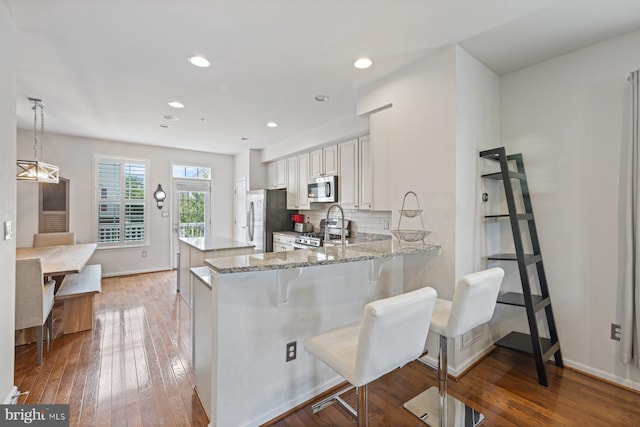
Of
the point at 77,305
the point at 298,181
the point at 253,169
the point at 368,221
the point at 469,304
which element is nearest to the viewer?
the point at 469,304

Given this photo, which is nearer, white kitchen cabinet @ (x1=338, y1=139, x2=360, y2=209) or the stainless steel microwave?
white kitchen cabinet @ (x1=338, y1=139, x2=360, y2=209)

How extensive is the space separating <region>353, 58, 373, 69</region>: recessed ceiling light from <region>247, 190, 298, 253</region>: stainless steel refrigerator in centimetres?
322

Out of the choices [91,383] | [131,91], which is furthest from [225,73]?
[91,383]

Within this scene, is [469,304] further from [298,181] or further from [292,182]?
[292,182]

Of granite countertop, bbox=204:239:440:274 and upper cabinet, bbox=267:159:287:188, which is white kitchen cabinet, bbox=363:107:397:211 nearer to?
granite countertop, bbox=204:239:440:274

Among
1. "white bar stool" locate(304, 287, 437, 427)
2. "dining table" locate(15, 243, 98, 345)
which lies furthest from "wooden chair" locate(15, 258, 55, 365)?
"white bar stool" locate(304, 287, 437, 427)

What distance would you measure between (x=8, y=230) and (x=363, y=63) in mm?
2857

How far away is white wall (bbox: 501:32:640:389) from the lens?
2.20 metres

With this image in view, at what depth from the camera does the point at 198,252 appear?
3.46 metres

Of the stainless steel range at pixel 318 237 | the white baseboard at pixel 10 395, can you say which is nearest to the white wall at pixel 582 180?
the stainless steel range at pixel 318 237

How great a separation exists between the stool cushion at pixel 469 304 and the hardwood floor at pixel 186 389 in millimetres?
659

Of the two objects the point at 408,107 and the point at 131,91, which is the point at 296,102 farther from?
the point at 131,91

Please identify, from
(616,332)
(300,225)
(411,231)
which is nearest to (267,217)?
(300,225)

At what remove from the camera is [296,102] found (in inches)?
138
